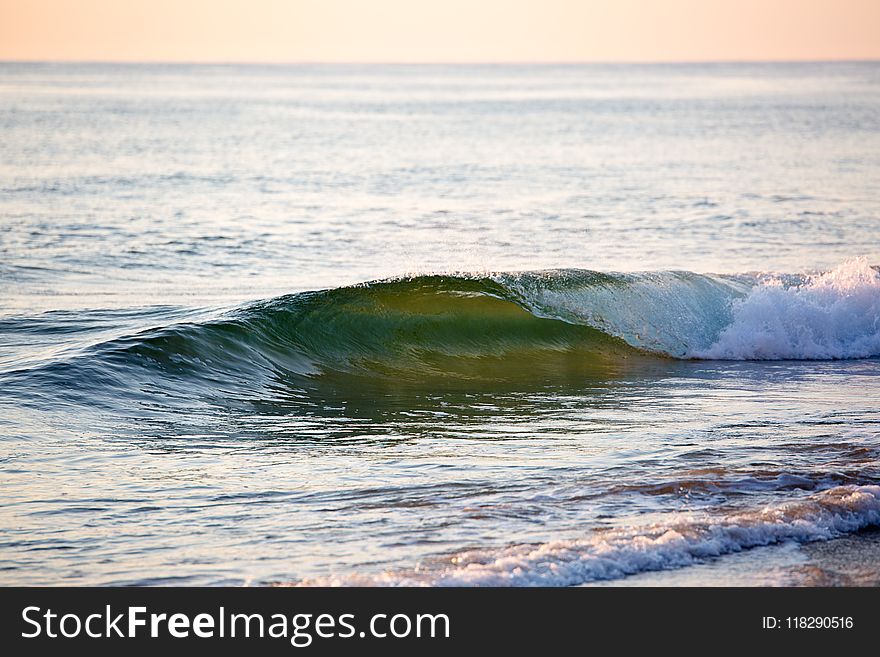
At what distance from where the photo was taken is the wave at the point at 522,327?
40.5 ft

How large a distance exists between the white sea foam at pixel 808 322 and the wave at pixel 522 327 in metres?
0.02

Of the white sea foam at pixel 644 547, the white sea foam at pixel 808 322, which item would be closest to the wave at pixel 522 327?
the white sea foam at pixel 808 322

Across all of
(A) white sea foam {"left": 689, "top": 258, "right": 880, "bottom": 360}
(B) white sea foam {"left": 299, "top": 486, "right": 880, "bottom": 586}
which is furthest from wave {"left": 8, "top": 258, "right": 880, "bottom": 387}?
(B) white sea foam {"left": 299, "top": 486, "right": 880, "bottom": 586}

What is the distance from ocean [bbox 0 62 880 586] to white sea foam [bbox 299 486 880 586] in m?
0.02

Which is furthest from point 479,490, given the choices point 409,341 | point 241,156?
point 241,156

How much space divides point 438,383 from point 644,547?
5.71 metres

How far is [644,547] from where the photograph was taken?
6.32 meters

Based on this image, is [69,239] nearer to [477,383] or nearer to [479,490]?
[477,383]

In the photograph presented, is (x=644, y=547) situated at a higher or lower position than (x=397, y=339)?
lower

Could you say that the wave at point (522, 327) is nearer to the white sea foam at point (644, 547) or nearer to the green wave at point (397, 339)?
the green wave at point (397, 339)

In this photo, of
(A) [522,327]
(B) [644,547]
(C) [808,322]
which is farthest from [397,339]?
(B) [644,547]

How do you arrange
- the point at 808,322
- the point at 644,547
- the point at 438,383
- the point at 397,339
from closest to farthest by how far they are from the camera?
1. the point at 644,547
2. the point at 438,383
3. the point at 397,339
4. the point at 808,322

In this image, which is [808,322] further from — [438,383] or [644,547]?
[644,547]

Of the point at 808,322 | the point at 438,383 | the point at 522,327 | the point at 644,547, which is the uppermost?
the point at 522,327
